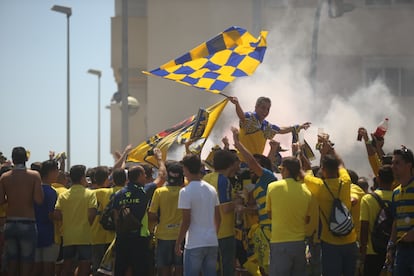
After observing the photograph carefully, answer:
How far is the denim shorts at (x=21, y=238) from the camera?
10148 mm

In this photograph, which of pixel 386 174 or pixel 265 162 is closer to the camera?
pixel 386 174

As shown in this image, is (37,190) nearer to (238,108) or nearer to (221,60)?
(238,108)

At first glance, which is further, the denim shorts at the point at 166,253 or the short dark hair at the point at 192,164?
the denim shorts at the point at 166,253

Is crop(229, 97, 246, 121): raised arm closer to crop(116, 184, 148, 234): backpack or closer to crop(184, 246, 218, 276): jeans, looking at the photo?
crop(116, 184, 148, 234): backpack

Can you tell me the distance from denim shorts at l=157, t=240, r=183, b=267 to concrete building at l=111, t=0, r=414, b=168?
1422 cm

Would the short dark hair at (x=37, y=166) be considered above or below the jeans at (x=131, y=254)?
above

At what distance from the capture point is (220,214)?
343 inches

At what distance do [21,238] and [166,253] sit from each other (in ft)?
5.60

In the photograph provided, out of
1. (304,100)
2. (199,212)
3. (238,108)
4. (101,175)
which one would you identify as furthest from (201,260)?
(304,100)

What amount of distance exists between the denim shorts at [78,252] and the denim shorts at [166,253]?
3.46ft

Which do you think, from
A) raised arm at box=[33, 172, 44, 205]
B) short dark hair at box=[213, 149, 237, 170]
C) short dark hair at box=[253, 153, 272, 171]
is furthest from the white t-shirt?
raised arm at box=[33, 172, 44, 205]

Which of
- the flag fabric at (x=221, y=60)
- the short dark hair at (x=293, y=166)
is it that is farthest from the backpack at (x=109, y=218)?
the flag fabric at (x=221, y=60)

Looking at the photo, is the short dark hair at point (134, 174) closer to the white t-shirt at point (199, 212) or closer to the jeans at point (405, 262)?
the white t-shirt at point (199, 212)

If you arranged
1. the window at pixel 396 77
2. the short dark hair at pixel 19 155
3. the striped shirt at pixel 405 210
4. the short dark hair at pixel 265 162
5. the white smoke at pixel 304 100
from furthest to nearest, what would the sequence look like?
the window at pixel 396 77 < the white smoke at pixel 304 100 < the short dark hair at pixel 19 155 < the short dark hair at pixel 265 162 < the striped shirt at pixel 405 210
